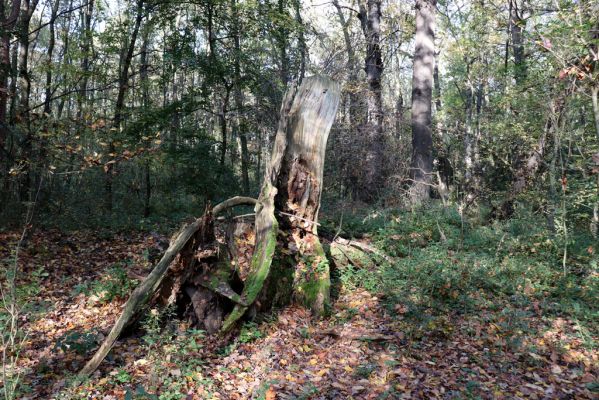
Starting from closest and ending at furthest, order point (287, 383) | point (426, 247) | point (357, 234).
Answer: point (287, 383) → point (426, 247) → point (357, 234)

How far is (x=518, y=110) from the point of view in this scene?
12.6 metres

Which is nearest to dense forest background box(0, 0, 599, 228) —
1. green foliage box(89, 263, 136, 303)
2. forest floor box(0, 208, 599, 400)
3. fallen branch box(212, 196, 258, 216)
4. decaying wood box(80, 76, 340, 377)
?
green foliage box(89, 263, 136, 303)

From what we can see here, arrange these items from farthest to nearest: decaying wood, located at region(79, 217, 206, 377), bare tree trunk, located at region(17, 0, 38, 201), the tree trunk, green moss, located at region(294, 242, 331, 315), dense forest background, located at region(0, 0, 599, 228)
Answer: the tree trunk
dense forest background, located at region(0, 0, 599, 228)
bare tree trunk, located at region(17, 0, 38, 201)
green moss, located at region(294, 242, 331, 315)
decaying wood, located at region(79, 217, 206, 377)

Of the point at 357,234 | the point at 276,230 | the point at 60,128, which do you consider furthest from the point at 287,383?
the point at 60,128

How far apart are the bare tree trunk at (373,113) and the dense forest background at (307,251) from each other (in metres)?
0.10

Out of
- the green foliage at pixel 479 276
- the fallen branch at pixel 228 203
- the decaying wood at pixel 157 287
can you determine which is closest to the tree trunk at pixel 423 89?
the green foliage at pixel 479 276

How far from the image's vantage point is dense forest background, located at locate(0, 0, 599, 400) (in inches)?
182

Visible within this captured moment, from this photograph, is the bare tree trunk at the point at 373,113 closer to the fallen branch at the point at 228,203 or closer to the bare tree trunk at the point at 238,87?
the bare tree trunk at the point at 238,87

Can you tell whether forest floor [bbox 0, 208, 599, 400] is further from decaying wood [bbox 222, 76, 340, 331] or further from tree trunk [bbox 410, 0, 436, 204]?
tree trunk [bbox 410, 0, 436, 204]

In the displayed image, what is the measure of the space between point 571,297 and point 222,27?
11.9 metres

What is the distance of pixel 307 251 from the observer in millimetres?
6449

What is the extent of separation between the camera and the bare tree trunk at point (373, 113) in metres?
13.1

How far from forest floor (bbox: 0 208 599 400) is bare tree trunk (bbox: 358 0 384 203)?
587 cm

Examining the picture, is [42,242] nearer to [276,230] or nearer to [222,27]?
[276,230]
